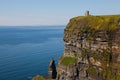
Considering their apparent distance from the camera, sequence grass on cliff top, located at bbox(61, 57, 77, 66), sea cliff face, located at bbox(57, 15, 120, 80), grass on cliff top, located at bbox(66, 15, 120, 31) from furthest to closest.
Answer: grass on cliff top, located at bbox(61, 57, 77, 66) → grass on cliff top, located at bbox(66, 15, 120, 31) → sea cliff face, located at bbox(57, 15, 120, 80)

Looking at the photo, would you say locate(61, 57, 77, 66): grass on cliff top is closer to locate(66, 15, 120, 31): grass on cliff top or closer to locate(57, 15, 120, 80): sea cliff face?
locate(57, 15, 120, 80): sea cliff face

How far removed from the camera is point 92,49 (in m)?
80.4

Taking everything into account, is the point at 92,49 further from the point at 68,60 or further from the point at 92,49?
the point at 68,60

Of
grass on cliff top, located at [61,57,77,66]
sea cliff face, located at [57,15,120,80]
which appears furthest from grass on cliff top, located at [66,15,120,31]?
grass on cliff top, located at [61,57,77,66]

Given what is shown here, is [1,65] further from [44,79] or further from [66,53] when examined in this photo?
[66,53]

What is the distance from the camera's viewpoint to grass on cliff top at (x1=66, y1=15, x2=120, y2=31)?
7719cm

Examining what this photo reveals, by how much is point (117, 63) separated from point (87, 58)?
1240 cm

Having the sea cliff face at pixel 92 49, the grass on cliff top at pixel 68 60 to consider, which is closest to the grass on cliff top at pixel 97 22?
the sea cliff face at pixel 92 49

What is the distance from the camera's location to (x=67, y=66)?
8812cm

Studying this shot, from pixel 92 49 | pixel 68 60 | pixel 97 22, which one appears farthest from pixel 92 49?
pixel 68 60

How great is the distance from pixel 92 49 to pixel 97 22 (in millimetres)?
10338

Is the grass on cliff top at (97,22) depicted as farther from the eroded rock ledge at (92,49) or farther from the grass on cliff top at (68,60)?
the grass on cliff top at (68,60)

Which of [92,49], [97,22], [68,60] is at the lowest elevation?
[68,60]

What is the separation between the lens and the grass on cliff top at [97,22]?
77.2 metres
